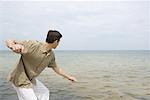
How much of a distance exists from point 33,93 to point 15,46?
910 millimetres

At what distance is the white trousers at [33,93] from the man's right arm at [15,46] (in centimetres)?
70

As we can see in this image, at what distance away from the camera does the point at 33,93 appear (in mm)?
4246

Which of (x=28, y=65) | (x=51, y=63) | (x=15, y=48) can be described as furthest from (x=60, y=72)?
(x=15, y=48)

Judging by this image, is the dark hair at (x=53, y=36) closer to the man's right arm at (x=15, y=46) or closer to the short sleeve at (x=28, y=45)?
the short sleeve at (x=28, y=45)

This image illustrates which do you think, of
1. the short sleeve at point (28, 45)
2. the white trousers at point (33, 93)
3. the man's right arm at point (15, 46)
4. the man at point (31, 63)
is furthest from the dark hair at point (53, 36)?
the white trousers at point (33, 93)

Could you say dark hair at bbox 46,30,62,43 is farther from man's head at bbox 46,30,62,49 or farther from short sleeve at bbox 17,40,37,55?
short sleeve at bbox 17,40,37,55

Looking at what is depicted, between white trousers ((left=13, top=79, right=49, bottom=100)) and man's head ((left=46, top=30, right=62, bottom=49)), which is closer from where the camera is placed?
man's head ((left=46, top=30, right=62, bottom=49))

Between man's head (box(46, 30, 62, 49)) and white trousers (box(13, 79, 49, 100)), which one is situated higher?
man's head (box(46, 30, 62, 49))

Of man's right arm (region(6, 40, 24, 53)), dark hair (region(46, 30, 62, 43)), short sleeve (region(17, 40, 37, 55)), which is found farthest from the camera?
dark hair (region(46, 30, 62, 43))

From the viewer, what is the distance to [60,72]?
4641 mm

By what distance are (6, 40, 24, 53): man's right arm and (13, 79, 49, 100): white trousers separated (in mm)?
703

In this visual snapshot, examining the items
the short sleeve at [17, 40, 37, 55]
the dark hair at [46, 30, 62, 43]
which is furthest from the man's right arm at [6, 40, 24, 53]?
the dark hair at [46, 30, 62, 43]

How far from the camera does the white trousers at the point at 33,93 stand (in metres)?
4.18

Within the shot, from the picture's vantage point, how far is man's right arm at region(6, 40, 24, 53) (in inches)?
141
